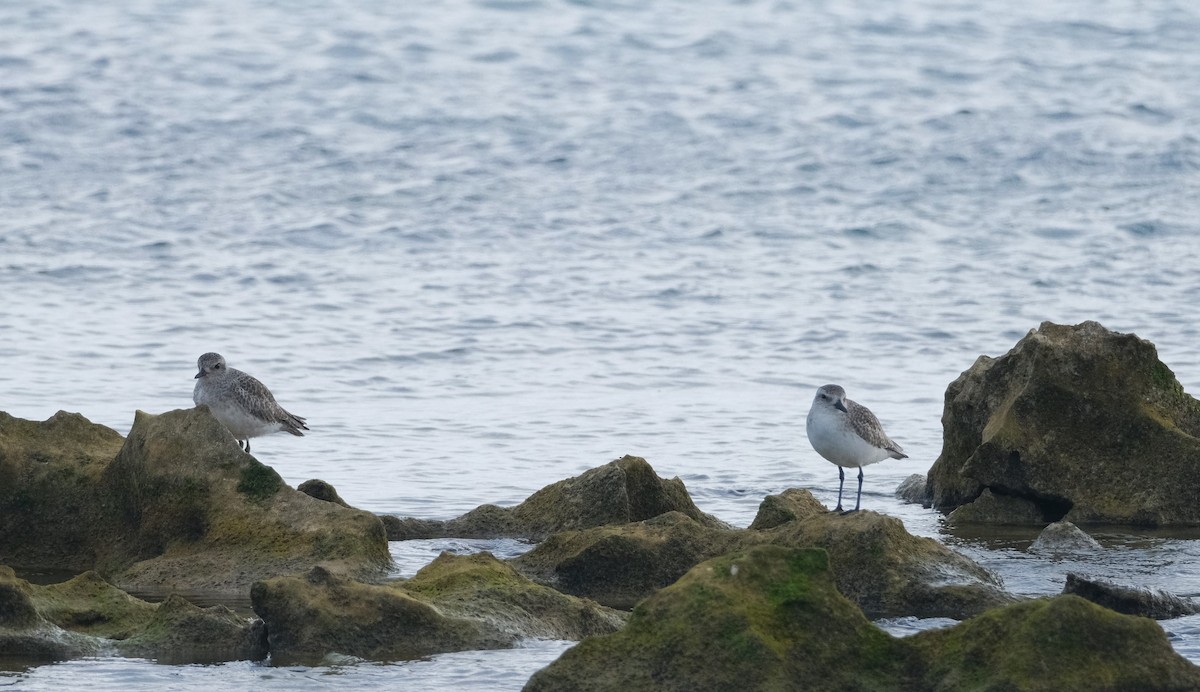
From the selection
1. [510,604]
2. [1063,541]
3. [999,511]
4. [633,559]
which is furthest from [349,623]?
[999,511]

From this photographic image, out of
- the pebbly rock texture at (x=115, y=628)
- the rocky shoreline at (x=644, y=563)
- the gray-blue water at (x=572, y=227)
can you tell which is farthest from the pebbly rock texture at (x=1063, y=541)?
the pebbly rock texture at (x=115, y=628)

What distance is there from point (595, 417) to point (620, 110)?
19.9 metres

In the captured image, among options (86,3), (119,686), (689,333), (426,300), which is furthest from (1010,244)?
(86,3)

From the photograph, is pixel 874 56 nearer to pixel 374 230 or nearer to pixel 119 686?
pixel 374 230

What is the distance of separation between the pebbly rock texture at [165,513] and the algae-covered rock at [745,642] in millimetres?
3223

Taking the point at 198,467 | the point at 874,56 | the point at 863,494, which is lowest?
the point at 863,494

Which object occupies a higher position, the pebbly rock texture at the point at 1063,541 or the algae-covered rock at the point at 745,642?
the algae-covered rock at the point at 745,642

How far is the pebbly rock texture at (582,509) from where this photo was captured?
1191 centimetres

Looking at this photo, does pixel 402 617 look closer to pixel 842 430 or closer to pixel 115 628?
pixel 115 628

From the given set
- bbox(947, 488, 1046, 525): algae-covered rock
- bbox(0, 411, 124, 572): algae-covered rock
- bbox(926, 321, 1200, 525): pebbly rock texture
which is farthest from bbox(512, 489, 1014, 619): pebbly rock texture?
bbox(0, 411, 124, 572): algae-covered rock

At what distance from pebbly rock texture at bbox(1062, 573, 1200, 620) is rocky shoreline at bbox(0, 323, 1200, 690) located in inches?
0.6

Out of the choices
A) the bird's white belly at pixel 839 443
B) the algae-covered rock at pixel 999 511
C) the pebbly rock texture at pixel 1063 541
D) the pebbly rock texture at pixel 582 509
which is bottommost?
the algae-covered rock at pixel 999 511

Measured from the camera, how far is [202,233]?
29.5 metres

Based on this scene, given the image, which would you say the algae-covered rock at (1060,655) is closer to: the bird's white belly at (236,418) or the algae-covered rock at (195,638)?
the algae-covered rock at (195,638)
